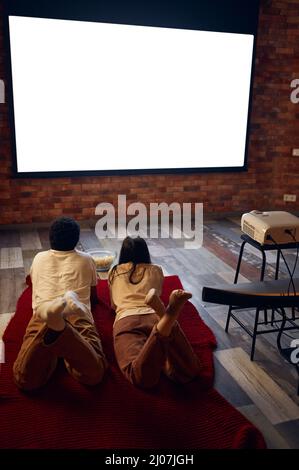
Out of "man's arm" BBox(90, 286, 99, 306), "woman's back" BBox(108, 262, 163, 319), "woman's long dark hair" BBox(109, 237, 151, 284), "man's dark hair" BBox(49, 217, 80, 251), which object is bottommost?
"man's arm" BBox(90, 286, 99, 306)

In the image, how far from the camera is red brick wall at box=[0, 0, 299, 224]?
175 inches

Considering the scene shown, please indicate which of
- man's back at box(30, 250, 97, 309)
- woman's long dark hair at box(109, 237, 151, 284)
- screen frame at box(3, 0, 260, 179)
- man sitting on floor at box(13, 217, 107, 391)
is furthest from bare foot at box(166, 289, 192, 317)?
screen frame at box(3, 0, 260, 179)

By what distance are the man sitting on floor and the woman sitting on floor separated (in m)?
0.13

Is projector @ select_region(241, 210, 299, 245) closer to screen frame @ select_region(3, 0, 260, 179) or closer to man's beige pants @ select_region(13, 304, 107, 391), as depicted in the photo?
man's beige pants @ select_region(13, 304, 107, 391)

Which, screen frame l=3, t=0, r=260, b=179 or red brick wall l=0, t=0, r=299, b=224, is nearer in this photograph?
screen frame l=3, t=0, r=260, b=179

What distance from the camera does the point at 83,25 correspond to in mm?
4117

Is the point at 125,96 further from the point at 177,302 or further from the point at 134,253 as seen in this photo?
the point at 177,302

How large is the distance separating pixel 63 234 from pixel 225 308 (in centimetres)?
125

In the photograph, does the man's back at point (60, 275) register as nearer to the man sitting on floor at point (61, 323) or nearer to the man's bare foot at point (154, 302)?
the man sitting on floor at point (61, 323)

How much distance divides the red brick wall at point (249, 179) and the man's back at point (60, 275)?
235cm

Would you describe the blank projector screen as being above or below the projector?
above

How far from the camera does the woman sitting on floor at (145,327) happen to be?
1748 millimetres

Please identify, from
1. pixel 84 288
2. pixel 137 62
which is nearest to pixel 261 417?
pixel 84 288

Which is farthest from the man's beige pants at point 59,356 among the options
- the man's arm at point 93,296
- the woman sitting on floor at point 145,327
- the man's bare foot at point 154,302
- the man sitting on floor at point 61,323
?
the man's arm at point 93,296
